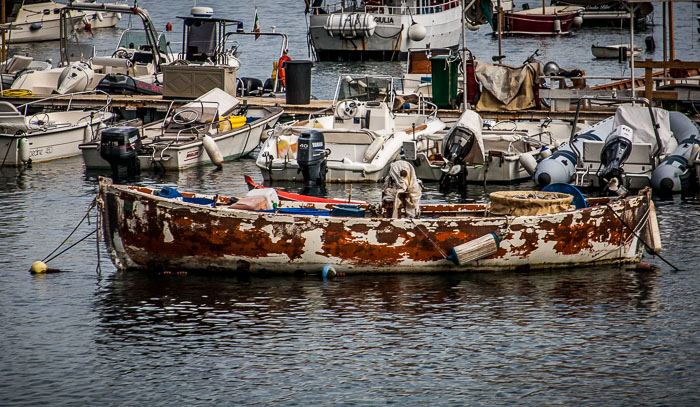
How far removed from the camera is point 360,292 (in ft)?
45.6

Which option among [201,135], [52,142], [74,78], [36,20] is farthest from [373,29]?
[52,142]

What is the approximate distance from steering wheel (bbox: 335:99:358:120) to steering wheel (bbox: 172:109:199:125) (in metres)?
4.35

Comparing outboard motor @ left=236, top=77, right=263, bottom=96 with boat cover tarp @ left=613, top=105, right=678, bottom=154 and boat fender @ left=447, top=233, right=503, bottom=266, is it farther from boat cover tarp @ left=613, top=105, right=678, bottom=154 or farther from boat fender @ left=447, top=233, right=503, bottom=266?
boat fender @ left=447, top=233, right=503, bottom=266

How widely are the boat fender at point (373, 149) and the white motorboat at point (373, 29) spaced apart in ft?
111

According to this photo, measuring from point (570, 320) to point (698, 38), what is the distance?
219 ft

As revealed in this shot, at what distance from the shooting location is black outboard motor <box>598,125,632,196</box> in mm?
20484

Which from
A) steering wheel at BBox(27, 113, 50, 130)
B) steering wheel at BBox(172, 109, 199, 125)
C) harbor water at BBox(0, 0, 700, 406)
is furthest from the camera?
steering wheel at BBox(172, 109, 199, 125)

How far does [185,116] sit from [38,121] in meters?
4.17

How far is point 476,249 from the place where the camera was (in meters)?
14.2

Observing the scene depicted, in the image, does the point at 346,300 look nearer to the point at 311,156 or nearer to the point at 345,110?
the point at 311,156

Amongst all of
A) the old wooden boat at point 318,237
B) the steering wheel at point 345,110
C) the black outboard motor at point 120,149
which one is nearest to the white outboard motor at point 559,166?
the steering wheel at point 345,110

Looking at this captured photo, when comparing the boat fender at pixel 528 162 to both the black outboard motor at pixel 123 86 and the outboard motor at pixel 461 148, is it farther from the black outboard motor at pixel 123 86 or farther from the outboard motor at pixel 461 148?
the black outboard motor at pixel 123 86

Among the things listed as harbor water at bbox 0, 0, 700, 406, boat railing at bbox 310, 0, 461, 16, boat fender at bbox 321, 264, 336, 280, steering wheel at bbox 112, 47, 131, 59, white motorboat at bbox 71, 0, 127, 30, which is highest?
white motorboat at bbox 71, 0, 127, 30

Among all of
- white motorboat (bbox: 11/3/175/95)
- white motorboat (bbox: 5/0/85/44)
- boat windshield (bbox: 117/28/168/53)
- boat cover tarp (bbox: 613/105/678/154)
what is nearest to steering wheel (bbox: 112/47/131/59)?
white motorboat (bbox: 11/3/175/95)
